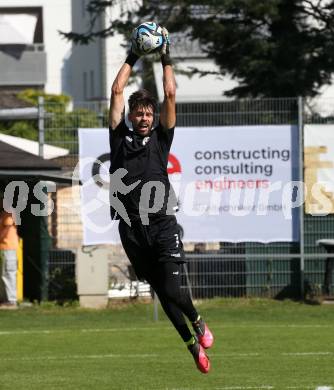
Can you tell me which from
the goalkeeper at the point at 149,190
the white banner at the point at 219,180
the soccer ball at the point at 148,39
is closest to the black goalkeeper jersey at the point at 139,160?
the goalkeeper at the point at 149,190

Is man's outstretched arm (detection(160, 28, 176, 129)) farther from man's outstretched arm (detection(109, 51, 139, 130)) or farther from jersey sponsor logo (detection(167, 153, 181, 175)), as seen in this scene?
jersey sponsor logo (detection(167, 153, 181, 175))

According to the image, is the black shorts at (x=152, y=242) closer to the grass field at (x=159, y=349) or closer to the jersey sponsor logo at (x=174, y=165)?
the grass field at (x=159, y=349)

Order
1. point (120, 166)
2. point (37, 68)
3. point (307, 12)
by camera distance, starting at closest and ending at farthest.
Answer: point (120, 166) → point (307, 12) → point (37, 68)

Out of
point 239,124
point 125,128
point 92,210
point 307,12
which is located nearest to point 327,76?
point 307,12

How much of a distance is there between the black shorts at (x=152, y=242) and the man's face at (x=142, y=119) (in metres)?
0.70

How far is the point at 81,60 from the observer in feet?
192

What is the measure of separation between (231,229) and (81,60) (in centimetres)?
3937

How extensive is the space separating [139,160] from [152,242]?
0.66 metres

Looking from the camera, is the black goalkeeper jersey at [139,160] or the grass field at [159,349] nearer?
the black goalkeeper jersey at [139,160]

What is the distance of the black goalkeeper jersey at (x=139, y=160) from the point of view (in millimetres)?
9695

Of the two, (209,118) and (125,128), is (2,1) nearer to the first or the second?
(209,118)

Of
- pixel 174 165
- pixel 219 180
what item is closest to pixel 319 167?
pixel 219 180

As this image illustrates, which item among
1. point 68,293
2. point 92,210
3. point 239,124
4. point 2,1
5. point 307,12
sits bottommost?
point 68,293

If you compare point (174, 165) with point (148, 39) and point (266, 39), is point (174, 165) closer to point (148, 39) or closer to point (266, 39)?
point (266, 39)
